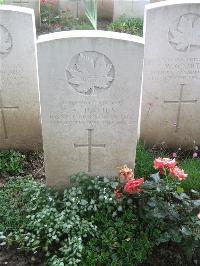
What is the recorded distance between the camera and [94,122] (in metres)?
3.53

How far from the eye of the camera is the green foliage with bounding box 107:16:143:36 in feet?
22.3

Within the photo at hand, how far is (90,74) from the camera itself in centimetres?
325

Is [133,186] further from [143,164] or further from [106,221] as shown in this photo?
[143,164]

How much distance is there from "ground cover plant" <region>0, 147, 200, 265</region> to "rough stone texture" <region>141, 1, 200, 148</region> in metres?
1.00

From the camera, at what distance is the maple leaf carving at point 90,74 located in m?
3.19

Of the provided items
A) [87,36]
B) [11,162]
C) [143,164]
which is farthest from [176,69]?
[11,162]

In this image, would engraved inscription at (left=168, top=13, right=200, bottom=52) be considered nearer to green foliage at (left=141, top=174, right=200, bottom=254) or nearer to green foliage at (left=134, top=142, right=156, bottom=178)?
green foliage at (left=134, top=142, right=156, bottom=178)

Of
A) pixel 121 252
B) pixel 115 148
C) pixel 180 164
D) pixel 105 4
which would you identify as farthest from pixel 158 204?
pixel 105 4

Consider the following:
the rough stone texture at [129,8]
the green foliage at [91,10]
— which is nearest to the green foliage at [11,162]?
the green foliage at [91,10]

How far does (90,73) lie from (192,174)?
4.85 ft

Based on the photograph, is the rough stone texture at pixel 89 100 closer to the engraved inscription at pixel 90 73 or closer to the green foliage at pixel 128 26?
the engraved inscription at pixel 90 73

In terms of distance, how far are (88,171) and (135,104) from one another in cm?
80

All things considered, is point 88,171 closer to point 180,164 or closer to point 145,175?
point 145,175

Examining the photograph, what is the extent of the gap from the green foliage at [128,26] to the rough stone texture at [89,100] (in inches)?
138
